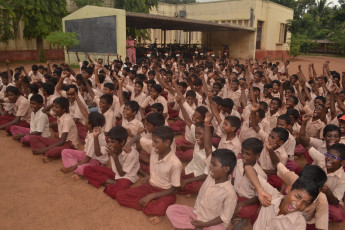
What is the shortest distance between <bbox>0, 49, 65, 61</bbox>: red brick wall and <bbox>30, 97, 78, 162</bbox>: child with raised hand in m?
15.5

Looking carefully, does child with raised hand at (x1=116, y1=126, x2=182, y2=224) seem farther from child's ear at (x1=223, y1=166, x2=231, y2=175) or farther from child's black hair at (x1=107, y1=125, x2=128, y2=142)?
child's ear at (x1=223, y1=166, x2=231, y2=175)

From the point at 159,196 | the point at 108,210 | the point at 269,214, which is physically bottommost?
the point at 108,210

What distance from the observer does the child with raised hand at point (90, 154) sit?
3345 mm

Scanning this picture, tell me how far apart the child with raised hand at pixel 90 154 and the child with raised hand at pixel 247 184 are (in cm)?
171

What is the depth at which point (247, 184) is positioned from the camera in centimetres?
275

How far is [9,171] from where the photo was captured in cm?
358

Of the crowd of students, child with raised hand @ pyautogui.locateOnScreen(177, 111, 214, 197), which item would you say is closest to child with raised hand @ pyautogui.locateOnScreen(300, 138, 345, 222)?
the crowd of students

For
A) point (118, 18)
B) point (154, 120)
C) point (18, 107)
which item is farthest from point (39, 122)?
point (118, 18)

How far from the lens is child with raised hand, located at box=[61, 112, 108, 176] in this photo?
3345mm

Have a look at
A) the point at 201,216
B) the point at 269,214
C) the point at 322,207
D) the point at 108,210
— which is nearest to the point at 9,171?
the point at 108,210

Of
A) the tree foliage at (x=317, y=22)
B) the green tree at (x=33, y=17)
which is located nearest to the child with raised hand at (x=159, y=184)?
the green tree at (x=33, y=17)

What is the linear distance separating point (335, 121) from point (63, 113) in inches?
166

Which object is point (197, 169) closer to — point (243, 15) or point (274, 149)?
point (274, 149)

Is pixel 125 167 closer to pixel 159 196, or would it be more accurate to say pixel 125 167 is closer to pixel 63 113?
pixel 159 196
